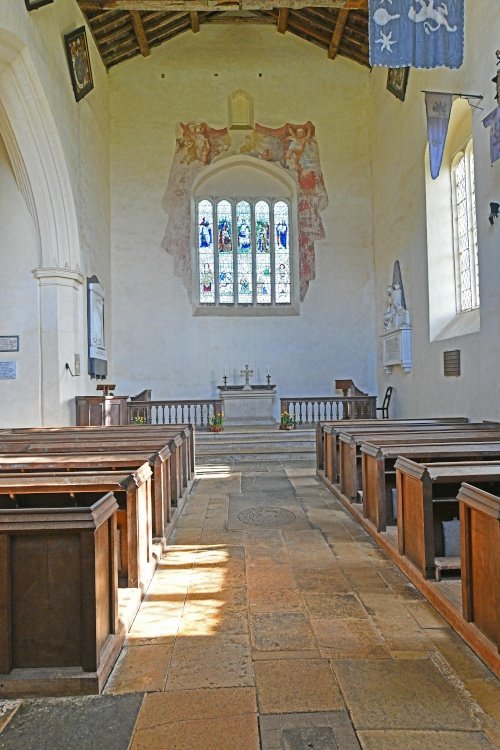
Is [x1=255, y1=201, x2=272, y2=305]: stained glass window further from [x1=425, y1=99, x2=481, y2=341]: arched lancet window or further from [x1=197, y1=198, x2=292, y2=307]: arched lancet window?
[x1=425, y1=99, x2=481, y2=341]: arched lancet window

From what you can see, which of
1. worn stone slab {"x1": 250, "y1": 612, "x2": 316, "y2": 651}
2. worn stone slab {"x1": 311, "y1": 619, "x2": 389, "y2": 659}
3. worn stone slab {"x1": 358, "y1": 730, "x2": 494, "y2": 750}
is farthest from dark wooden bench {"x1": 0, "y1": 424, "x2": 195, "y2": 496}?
worn stone slab {"x1": 358, "y1": 730, "x2": 494, "y2": 750}

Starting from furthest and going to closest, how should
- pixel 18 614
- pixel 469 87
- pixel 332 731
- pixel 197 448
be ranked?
pixel 197 448, pixel 469 87, pixel 18 614, pixel 332 731

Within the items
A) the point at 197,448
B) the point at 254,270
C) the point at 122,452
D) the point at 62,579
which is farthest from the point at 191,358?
the point at 62,579

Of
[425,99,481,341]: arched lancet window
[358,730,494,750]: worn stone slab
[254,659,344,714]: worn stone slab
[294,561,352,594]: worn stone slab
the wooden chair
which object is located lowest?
[358,730,494,750]: worn stone slab

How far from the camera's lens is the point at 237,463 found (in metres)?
8.49

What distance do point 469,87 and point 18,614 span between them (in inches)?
330

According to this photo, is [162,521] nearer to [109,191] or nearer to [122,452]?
[122,452]

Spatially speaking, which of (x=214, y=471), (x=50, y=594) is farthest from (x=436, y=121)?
(x=50, y=594)

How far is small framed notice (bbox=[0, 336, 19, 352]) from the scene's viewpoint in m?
9.52

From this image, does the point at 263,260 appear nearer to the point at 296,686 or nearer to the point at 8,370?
the point at 8,370

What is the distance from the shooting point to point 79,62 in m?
10.4

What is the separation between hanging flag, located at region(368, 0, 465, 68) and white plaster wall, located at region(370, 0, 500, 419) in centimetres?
128

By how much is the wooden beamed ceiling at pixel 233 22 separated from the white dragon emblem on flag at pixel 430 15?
468 cm

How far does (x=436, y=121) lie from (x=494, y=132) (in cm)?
120
